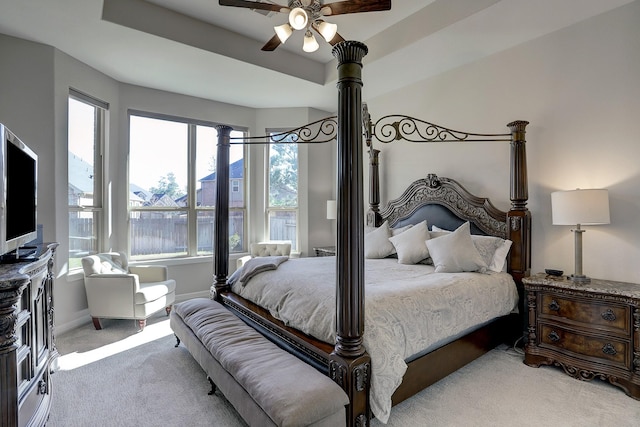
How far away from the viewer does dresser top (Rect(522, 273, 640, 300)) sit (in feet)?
7.89

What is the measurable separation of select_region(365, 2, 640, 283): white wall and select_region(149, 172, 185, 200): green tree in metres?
3.88

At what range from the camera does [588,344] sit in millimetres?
2572

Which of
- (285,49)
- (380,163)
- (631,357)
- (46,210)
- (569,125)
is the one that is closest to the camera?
(631,357)

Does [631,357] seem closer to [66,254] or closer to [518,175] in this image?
[518,175]

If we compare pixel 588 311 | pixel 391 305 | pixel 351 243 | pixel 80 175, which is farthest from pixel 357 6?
pixel 80 175

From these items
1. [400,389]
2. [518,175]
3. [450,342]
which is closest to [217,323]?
[400,389]

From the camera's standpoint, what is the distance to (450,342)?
2520 mm

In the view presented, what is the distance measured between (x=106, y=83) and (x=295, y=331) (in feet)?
13.6

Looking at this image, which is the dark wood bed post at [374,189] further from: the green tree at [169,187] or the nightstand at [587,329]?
the green tree at [169,187]

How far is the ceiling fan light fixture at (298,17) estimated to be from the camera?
8.02ft

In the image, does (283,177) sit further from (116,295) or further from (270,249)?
(116,295)

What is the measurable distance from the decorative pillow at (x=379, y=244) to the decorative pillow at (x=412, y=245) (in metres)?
0.20

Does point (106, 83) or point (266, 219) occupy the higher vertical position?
point (106, 83)

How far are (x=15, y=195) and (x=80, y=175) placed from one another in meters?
2.61
